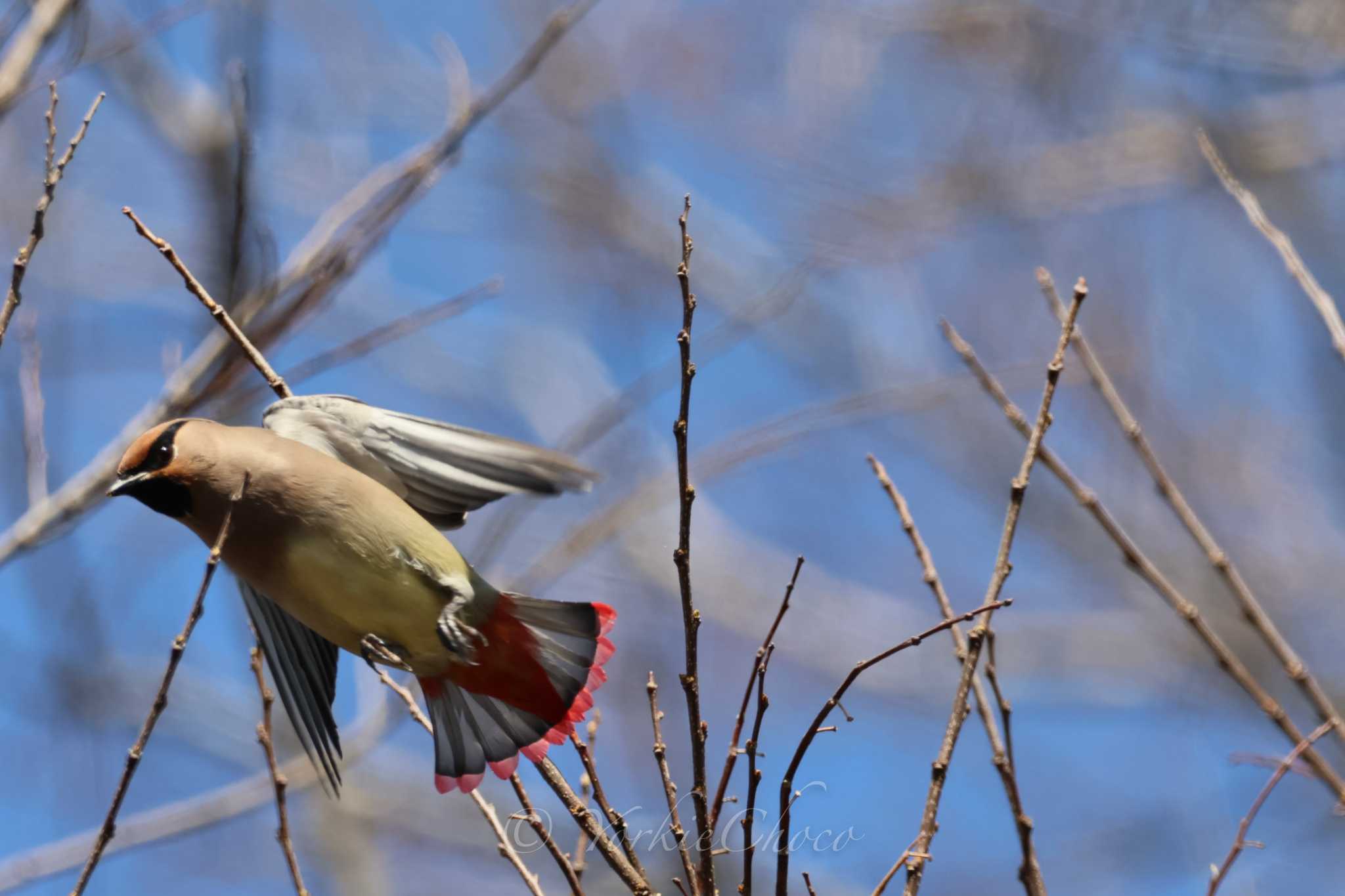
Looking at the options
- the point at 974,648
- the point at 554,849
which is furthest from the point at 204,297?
the point at 974,648

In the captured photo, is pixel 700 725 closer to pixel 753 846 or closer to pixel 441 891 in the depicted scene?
pixel 753 846

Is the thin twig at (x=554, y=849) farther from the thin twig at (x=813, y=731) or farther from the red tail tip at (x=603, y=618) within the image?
the red tail tip at (x=603, y=618)

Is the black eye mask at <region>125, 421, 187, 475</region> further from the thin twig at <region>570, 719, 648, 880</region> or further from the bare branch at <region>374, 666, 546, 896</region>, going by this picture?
the thin twig at <region>570, 719, 648, 880</region>

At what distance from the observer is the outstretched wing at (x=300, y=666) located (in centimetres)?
331

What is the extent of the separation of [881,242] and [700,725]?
17.1 ft

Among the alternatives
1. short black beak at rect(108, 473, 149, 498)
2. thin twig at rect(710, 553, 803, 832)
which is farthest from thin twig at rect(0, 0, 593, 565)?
thin twig at rect(710, 553, 803, 832)

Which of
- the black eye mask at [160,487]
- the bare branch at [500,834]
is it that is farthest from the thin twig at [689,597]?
the black eye mask at [160,487]

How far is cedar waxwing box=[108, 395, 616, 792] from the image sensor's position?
9.53 ft

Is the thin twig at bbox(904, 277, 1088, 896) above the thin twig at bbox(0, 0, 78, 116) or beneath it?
beneath

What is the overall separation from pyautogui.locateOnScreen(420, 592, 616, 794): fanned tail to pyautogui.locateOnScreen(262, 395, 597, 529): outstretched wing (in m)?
0.25

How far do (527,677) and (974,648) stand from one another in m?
1.26

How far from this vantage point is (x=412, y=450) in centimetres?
320

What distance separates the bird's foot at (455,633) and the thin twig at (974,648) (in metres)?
1.18

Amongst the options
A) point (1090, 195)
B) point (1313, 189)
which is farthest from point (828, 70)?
point (1313, 189)
